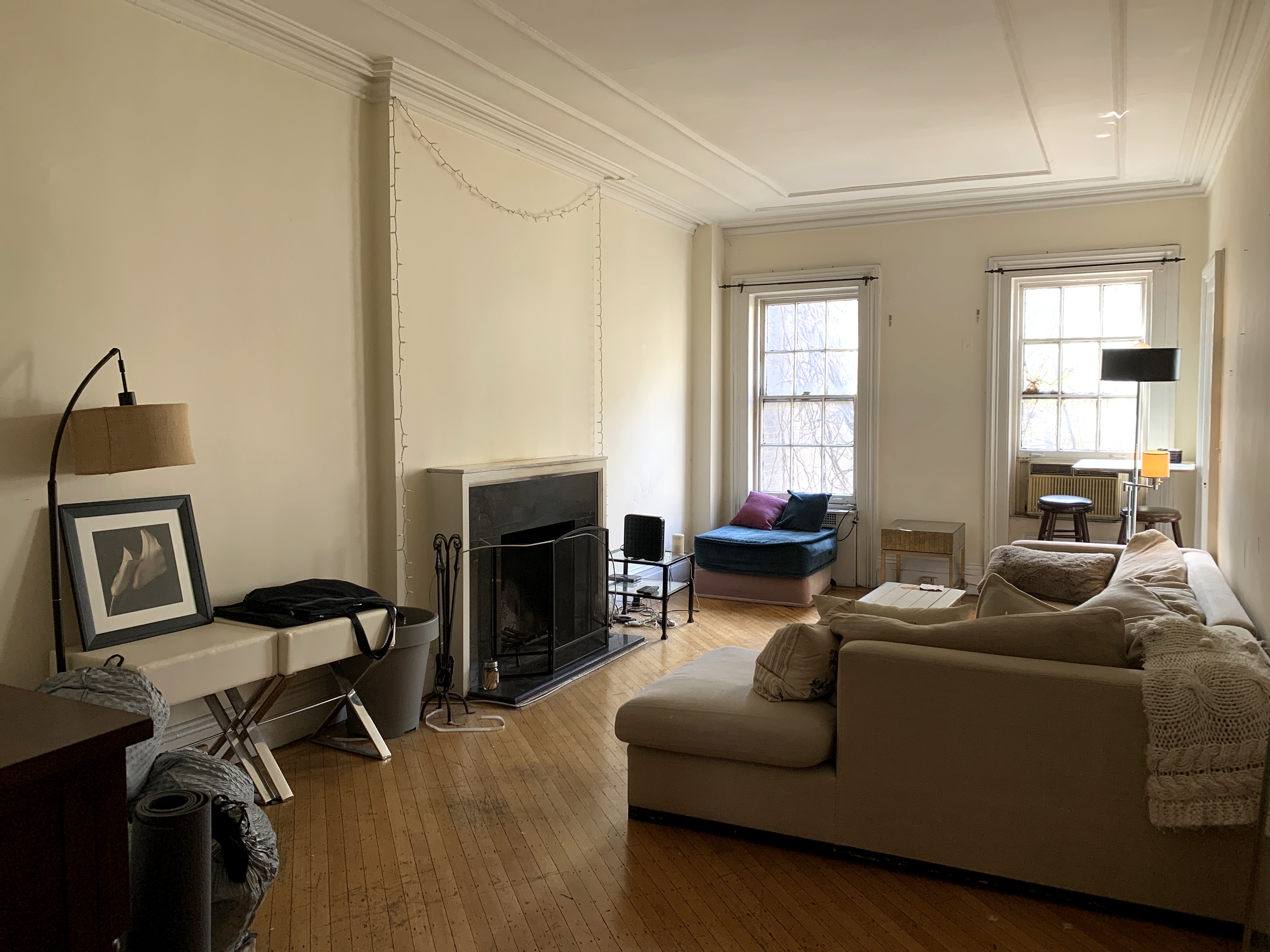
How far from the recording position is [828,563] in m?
7.36

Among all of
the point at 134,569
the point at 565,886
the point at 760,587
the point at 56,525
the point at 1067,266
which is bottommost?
the point at 565,886

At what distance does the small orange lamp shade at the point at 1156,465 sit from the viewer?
18.9 ft

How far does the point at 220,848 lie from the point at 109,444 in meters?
1.38

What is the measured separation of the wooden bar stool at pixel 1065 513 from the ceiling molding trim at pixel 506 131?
135 inches

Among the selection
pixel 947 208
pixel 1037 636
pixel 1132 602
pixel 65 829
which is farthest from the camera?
pixel 947 208

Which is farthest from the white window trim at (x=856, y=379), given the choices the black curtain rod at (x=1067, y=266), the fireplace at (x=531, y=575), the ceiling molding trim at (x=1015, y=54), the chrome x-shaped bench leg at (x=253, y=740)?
the chrome x-shaped bench leg at (x=253, y=740)

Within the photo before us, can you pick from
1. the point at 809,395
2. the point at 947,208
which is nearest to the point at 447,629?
the point at 809,395

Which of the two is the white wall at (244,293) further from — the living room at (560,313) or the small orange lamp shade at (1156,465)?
the small orange lamp shade at (1156,465)

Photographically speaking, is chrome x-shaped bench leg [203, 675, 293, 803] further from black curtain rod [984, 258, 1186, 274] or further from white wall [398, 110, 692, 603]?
black curtain rod [984, 258, 1186, 274]

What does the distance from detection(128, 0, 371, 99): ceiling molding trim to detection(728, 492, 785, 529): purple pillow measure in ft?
14.3

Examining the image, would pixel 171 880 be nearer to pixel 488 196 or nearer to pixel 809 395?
pixel 488 196

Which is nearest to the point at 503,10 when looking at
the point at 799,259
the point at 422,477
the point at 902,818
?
the point at 422,477

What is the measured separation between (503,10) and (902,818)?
10.6ft

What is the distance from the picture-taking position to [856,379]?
7.55 meters
